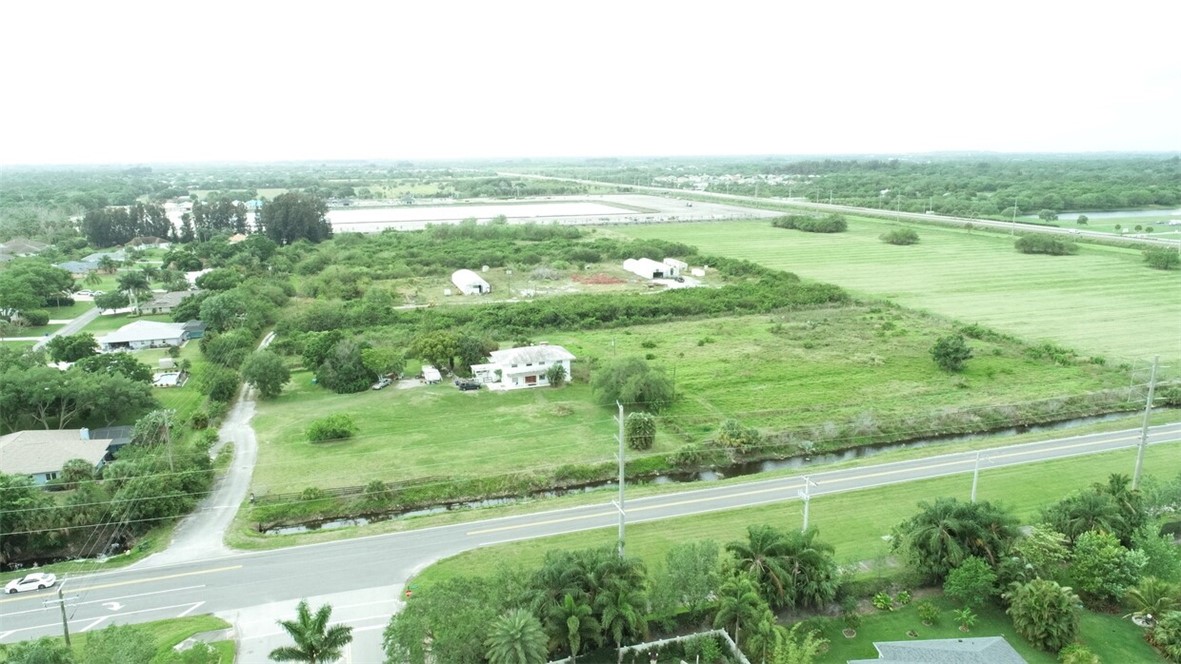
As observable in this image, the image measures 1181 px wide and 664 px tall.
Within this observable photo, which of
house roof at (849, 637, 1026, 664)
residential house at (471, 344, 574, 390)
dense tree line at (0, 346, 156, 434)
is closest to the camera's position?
house roof at (849, 637, 1026, 664)

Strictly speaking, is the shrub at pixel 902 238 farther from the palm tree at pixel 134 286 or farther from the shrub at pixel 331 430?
the palm tree at pixel 134 286

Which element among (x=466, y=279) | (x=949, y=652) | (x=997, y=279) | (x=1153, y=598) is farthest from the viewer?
(x=997, y=279)

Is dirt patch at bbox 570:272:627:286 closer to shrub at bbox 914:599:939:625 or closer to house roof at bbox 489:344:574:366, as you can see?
house roof at bbox 489:344:574:366

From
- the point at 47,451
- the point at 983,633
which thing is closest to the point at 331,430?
the point at 47,451

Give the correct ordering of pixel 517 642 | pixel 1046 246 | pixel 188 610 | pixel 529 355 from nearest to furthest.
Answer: pixel 517 642, pixel 188 610, pixel 529 355, pixel 1046 246

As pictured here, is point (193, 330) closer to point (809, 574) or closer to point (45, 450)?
point (45, 450)

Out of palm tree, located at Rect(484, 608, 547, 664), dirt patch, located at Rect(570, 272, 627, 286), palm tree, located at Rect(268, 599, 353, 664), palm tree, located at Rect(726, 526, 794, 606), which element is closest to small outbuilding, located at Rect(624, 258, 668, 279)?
dirt patch, located at Rect(570, 272, 627, 286)
